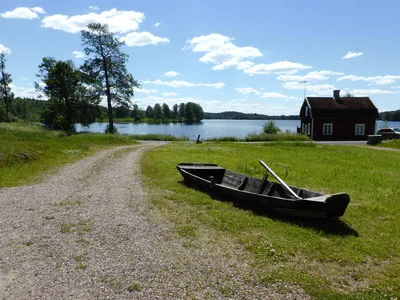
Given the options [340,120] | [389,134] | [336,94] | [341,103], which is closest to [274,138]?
[340,120]

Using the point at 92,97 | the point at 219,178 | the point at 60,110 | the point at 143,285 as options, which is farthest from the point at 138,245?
the point at 60,110

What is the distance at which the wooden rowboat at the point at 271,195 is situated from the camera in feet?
25.1

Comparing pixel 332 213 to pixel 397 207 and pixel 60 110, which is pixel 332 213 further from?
pixel 60 110

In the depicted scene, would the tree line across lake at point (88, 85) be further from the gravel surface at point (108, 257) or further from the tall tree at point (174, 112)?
the tall tree at point (174, 112)

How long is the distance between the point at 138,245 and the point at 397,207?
26.1 ft

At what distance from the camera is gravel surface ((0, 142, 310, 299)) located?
16.0 feet

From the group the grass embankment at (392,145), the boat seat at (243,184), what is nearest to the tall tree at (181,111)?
the grass embankment at (392,145)

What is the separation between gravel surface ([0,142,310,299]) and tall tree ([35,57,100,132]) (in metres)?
37.5

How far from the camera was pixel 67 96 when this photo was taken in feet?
150

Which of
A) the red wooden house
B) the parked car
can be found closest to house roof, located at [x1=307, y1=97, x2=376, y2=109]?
the red wooden house

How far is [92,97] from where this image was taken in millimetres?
43344

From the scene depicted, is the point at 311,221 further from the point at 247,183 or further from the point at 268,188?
the point at 247,183

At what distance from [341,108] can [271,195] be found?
4219cm

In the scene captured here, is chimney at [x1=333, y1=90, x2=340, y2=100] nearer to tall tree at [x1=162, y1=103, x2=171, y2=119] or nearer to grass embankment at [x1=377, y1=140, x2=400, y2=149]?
grass embankment at [x1=377, y1=140, x2=400, y2=149]
